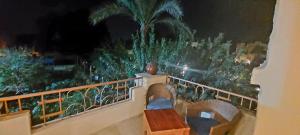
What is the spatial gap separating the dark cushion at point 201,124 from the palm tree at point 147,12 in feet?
11.6

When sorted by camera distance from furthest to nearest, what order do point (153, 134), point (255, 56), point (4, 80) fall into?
point (255, 56) < point (4, 80) < point (153, 134)

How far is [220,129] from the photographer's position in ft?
7.38

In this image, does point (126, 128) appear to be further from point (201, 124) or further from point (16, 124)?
point (16, 124)

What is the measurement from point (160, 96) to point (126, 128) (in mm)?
844

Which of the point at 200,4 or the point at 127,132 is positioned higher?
the point at 200,4

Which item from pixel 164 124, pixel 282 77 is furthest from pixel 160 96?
pixel 282 77

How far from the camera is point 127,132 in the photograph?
3.52 m

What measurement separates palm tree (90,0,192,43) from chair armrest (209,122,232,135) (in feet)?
13.2

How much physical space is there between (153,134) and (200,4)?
587 cm

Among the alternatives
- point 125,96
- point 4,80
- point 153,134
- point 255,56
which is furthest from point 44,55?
point 255,56

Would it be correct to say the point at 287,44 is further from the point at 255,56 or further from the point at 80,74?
the point at 80,74

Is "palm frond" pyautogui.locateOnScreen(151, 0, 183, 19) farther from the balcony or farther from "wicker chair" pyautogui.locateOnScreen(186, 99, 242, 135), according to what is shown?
"wicker chair" pyautogui.locateOnScreen(186, 99, 242, 135)

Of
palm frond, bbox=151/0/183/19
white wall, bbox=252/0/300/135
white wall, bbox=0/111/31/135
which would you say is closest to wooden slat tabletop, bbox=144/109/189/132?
white wall, bbox=0/111/31/135

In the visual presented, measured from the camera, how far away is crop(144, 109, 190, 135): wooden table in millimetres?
2463
